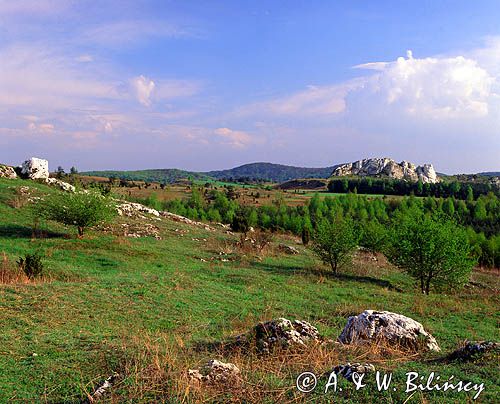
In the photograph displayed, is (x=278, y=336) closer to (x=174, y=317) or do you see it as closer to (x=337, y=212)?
(x=174, y=317)

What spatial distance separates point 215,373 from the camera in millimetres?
7312

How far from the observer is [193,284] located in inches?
797

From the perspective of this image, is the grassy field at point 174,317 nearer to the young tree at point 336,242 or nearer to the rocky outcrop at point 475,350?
the rocky outcrop at point 475,350

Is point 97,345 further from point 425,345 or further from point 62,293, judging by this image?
point 425,345

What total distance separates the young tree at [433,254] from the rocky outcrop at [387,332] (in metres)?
17.5

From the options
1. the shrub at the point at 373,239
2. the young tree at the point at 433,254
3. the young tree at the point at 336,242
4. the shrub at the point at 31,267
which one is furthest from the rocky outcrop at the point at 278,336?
the shrub at the point at 373,239

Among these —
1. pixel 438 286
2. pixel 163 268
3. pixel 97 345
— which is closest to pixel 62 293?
pixel 97 345

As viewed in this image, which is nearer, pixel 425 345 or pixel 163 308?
pixel 425 345

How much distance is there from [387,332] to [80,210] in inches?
974

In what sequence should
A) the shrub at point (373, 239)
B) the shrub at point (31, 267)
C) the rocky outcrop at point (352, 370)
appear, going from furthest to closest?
the shrub at point (373, 239), the shrub at point (31, 267), the rocky outcrop at point (352, 370)

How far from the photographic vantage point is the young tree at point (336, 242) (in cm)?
2994

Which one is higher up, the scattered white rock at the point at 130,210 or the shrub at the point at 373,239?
the scattered white rock at the point at 130,210

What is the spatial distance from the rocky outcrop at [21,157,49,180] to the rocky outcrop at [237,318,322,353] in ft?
143

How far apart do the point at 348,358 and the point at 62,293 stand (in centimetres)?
1128
